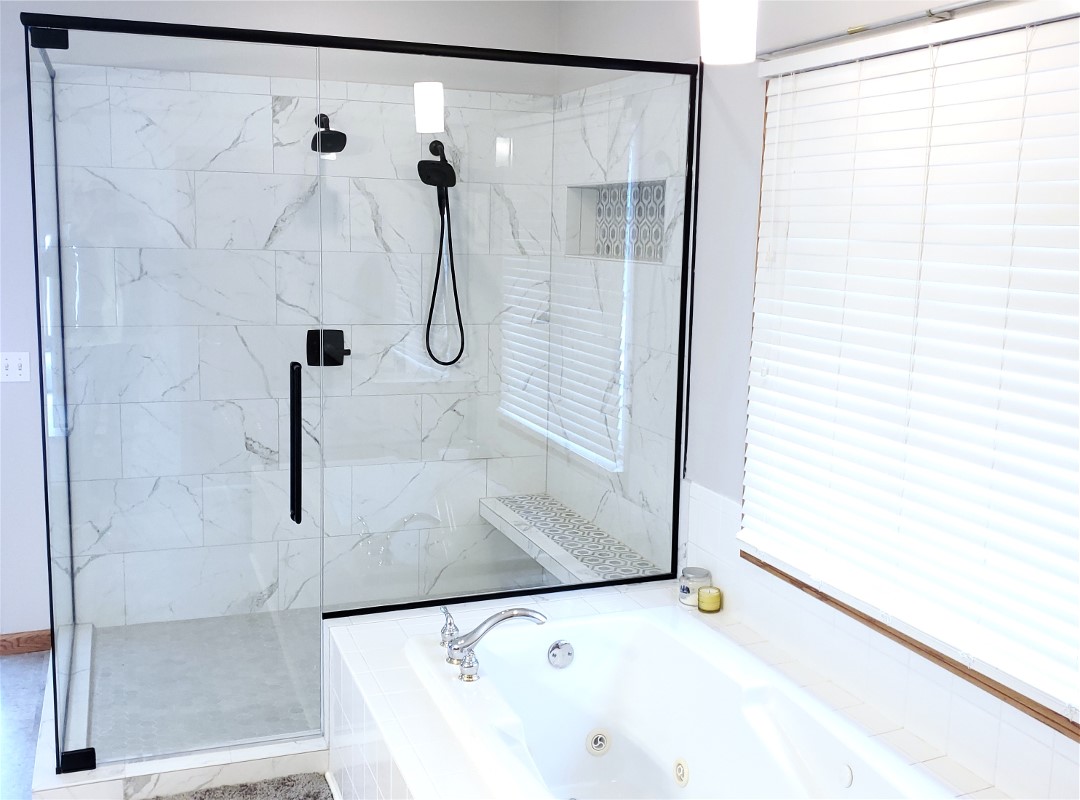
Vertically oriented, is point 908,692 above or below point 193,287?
below

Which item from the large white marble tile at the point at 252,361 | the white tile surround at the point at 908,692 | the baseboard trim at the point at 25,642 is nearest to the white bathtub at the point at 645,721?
the white tile surround at the point at 908,692

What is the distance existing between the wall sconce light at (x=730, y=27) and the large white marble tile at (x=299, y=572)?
1784 millimetres

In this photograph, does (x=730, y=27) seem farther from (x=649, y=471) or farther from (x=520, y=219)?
(x=649, y=471)

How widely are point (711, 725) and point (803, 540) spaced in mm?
554

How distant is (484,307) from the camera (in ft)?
9.84

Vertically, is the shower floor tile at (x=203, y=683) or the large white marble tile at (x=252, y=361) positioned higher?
the large white marble tile at (x=252, y=361)

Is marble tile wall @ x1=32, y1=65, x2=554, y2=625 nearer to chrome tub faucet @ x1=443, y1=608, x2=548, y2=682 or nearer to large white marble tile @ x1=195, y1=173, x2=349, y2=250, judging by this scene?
large white marble tile @ x1=195, y1=173, x2=349, y2=250

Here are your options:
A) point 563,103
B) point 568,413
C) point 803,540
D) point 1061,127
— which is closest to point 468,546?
point 568,413

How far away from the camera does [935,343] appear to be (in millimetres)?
2215

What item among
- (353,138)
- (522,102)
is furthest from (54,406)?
(522,102)

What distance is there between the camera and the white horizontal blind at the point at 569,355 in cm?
307

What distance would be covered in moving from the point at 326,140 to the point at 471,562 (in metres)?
1.35

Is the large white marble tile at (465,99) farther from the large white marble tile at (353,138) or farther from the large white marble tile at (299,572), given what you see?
the large white marble tile at (299,572)

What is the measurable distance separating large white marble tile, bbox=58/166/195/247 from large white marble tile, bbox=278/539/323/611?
3.01ft
